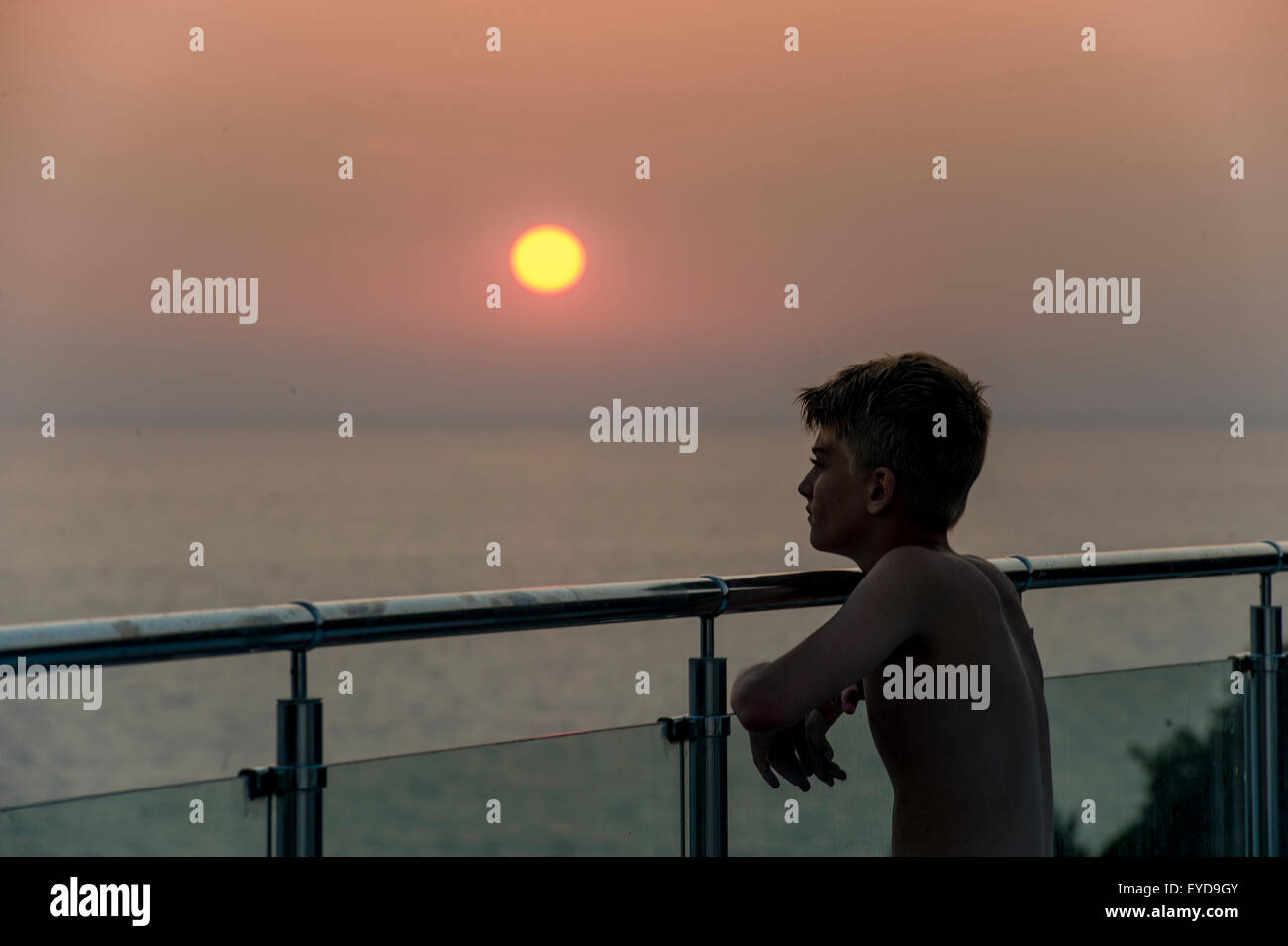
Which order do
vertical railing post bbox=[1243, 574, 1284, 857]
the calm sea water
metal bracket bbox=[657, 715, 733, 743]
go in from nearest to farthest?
metal bracket bbox=[657, 715, 733, 743] < vertical railing post bbox=[1243, 574, 1284, 857] < the calm sea water

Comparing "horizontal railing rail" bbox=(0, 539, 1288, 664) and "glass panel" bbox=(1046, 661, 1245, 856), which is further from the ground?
"horizontal railing rail" bbox=(0, 539, 1288, 664)

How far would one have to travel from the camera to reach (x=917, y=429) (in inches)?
88.3

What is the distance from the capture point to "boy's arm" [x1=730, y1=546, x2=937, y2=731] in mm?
2055

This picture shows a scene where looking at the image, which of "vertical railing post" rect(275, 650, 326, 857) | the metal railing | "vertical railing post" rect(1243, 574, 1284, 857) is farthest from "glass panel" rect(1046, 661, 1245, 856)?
"vertical railing post" rect(275, 650, 326, 857)

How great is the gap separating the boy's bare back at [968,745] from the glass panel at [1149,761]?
100cm

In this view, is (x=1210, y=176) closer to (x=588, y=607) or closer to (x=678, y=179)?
(x=678, y=179)

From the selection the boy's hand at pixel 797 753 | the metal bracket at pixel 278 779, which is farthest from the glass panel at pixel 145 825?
the boy's hand at pixel 797 753

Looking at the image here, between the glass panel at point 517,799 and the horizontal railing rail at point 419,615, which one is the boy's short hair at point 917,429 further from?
the glass panel at point 517,799

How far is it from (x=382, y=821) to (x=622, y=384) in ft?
189

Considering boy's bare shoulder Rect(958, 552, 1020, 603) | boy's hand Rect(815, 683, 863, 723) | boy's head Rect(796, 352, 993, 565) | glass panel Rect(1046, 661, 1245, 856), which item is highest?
boy's head Rect(796, 352, 993, 565)

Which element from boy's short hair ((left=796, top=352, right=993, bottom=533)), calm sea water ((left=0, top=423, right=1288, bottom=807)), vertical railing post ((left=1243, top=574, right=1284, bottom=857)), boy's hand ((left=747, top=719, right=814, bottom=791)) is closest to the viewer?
boy's short hair ((left=796, top=352, right=993, bottom=533))

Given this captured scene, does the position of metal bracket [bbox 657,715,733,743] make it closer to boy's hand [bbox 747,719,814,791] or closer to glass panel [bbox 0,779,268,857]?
boy's hand [bbox 747,719,814,791]

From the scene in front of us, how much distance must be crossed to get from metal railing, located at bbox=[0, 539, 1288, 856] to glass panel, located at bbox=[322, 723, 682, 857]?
0.05m

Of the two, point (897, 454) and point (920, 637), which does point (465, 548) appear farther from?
point (920, 637)
